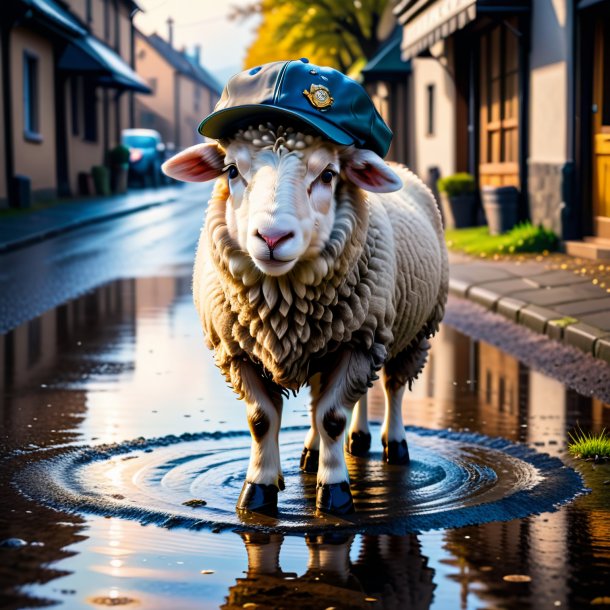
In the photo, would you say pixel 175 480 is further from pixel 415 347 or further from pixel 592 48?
pixel 592 48

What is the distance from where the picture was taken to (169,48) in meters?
81.2

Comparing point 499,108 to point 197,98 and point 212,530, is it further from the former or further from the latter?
point 197,98

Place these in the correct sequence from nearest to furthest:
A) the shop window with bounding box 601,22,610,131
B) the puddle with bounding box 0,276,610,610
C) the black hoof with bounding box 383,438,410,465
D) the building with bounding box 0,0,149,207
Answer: the puddle with bounding box 0,276,610,610 < the black hoof with bounding box 383,438,410,465 < the shop window with bounding box 601,22,610,131 < the building with bounding box 0,0,149,207

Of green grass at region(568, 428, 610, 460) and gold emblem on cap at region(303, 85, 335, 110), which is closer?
gold emblem on cap at region(303, 85, 335, 110)

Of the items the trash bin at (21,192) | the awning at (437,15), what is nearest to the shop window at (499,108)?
the awning at (437,15)

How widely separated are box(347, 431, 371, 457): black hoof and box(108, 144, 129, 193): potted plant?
31.2 metres

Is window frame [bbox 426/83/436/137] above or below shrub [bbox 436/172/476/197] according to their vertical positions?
above

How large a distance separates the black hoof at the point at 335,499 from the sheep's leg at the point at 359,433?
115cm

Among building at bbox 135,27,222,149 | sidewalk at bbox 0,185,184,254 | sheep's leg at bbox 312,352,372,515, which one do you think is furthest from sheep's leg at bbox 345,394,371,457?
building at bbox 135,27,222,149

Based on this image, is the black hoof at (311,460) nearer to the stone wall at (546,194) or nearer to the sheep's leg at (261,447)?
the sheep's leg at (261,447)

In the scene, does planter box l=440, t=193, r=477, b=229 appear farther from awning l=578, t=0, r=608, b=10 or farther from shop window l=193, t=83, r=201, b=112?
shop window l=193, t=83, r=201, b=112

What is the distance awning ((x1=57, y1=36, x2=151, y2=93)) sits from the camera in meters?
30.8

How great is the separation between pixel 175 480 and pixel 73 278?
9.73 metres

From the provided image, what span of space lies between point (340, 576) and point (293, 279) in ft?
3.98
